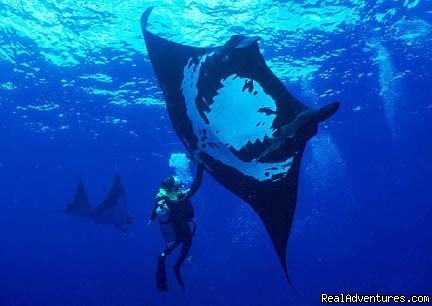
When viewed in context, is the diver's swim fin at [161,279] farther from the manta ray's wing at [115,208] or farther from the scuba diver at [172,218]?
the manta ray's wing at [115,208]

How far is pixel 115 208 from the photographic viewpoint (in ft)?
40.1

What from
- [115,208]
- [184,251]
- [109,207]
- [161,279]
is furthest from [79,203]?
[161,279]

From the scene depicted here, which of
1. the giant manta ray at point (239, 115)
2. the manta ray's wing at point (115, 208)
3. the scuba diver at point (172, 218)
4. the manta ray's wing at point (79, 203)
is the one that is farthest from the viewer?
the manta ray's wing at point (79, 203)

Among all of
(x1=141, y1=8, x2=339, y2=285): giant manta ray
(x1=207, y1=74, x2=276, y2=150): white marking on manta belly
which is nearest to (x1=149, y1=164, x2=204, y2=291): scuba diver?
(x1=141, y1=8, x2=339, y2=285): giant manta ray

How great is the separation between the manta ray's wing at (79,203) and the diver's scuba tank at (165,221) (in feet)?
21.6

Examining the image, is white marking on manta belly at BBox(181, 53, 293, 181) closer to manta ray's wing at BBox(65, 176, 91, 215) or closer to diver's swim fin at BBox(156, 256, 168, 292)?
diver's swim fin at BBox(156, 256, 168, 292)

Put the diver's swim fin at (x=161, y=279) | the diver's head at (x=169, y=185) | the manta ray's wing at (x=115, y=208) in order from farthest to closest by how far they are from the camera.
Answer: the manta ray's wing at (x=115, y=208) → the diver's head at (x=169, y=185) → the diver's swim fin at (x=161, y=279)

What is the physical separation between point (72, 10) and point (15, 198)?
43232mm

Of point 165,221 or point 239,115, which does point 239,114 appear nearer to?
point 239,115

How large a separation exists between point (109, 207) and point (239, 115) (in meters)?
9.14

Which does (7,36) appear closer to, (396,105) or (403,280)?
(396,105)

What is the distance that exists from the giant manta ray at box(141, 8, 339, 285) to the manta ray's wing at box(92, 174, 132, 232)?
7.89 meters

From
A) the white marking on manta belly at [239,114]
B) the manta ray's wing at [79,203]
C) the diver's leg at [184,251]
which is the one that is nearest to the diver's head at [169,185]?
the diver's leg at [184,251]

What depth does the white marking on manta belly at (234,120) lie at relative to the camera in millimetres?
4027
